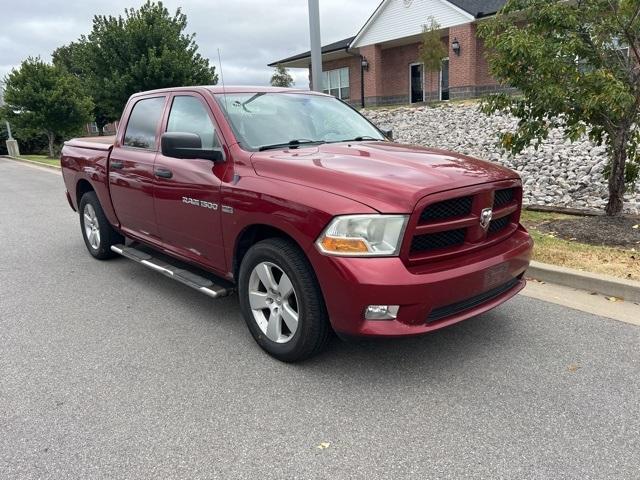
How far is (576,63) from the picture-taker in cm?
609

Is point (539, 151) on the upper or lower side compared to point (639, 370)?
upper

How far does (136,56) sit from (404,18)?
13123 mm

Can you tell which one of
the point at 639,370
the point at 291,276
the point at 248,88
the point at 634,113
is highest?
the point at 248,88

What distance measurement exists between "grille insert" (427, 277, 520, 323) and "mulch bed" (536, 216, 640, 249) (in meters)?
2.78

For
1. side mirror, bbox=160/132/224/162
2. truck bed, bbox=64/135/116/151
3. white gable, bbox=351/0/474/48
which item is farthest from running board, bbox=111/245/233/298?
white gable, bbox=351/0/474/48

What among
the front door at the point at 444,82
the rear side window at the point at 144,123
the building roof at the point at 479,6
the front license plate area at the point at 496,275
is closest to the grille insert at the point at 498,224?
the front license plate area at the point at 496,275

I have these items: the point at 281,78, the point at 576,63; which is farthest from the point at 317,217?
the point at 281,78

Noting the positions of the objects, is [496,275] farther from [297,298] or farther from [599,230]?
[599,230]

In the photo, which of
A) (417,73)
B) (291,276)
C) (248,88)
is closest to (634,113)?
(248,88)

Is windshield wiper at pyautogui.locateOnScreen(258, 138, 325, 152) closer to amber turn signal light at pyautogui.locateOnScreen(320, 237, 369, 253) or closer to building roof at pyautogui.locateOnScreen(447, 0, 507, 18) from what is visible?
amber turn signal light at pyautogui.locateOnScreen(320, 237, 369, 253)

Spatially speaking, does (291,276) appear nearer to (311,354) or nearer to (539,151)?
(311,354)

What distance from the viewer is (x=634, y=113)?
5918 mm

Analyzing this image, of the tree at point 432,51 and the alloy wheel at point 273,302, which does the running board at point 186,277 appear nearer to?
the alloy wheel at point 273,302

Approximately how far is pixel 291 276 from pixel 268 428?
3.00 feet
